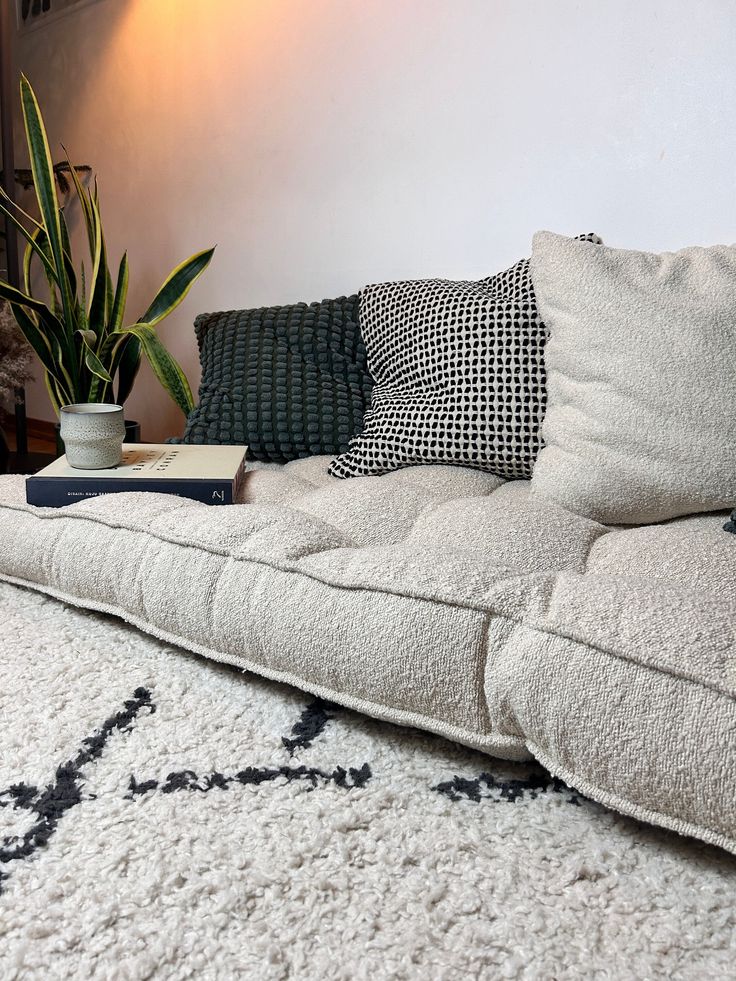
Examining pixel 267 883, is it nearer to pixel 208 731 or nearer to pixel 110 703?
pixel 208 731

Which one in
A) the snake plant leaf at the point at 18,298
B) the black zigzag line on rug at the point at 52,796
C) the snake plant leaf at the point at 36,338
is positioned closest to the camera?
the black zigzag line on rug at the point at 52,796

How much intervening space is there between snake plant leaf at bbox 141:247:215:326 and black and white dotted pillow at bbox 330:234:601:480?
60cm

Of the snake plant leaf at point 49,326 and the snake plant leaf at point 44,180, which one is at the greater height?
the snake plant leaf at point 44,180

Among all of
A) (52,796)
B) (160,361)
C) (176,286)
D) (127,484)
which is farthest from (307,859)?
(176,286)

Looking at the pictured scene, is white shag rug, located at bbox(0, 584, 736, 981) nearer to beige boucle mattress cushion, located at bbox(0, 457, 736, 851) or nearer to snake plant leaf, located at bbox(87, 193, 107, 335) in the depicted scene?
beige boucle mattress cushion, located at bbox(0, 457, 736, 851)

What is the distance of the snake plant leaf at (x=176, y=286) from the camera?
2002mm

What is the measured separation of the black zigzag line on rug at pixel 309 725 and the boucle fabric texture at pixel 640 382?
461 millimetres

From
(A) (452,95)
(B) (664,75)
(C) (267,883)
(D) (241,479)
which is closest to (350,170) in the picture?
(A) (452,95)

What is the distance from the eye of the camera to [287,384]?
173cm

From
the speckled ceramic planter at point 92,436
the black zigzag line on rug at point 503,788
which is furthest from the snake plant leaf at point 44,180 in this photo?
the black zigzag line on rug at point 503,788

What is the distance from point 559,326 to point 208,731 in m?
0.77

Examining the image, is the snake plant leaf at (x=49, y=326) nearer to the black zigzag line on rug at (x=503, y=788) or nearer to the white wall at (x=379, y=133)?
the white wall at (x=379, y=133)

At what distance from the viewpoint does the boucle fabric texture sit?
44.5 inches

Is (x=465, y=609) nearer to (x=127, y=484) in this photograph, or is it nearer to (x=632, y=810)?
(x=632, y=810)
